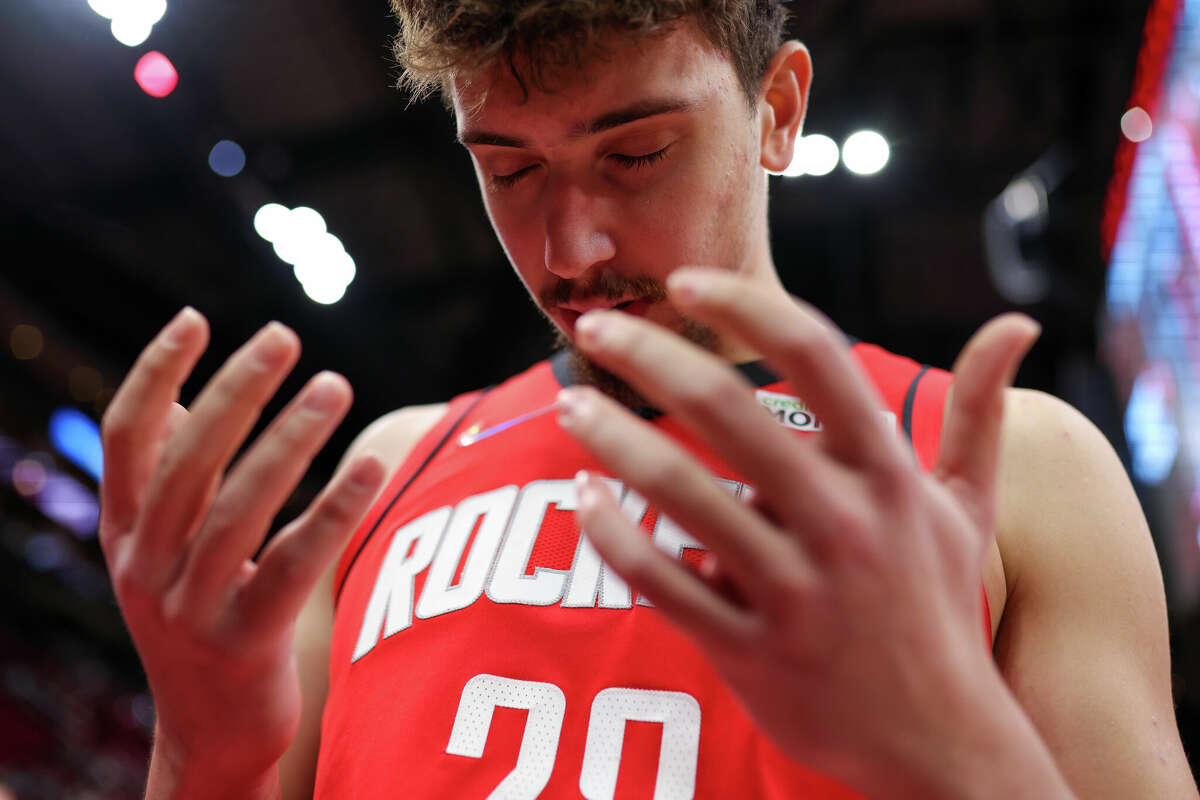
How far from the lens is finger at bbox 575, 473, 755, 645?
607mm

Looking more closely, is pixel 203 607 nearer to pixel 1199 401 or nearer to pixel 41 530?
pixel 1199 401

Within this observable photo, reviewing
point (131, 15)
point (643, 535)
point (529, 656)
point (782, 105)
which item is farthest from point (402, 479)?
point (131, 15)

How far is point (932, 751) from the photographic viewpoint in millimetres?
608

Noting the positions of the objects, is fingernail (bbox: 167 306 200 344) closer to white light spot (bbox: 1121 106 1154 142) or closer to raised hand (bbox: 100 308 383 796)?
raised hand (bbox: 100 308 383 796)

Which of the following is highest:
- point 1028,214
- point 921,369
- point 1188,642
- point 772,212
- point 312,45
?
point 772,212

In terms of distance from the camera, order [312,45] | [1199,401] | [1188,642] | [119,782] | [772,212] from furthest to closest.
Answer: [119,782], [772,212], [312,45], [1188,642], [1199,401]

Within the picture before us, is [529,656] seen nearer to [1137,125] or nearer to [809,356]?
[809,356]

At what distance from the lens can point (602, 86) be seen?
1173 millimetres

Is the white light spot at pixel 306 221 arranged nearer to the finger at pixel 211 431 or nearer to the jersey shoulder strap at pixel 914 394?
the jersey shoulder strap at pixel 914 394

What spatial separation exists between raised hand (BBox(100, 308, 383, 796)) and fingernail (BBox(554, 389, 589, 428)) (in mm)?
190

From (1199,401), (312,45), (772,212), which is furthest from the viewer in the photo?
(772,212)

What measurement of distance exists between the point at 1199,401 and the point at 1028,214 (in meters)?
2.19

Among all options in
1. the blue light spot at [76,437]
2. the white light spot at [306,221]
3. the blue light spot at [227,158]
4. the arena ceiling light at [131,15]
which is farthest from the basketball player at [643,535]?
the blue light spot at [76,437]

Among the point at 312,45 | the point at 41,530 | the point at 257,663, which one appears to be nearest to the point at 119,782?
the point at 41,530
